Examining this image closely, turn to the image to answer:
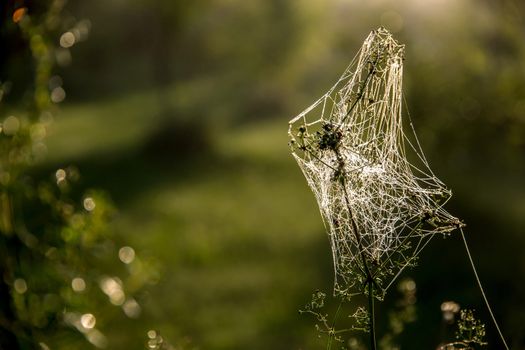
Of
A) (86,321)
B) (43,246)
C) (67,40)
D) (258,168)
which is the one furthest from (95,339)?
(258,168)

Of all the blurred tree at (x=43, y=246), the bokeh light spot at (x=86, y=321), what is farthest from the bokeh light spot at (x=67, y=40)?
the bokeh light spot at (x=86, y=321)

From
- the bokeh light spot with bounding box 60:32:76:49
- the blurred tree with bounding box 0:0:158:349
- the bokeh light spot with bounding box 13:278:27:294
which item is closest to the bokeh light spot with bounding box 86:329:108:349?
the blurred tree with bounding box 0:0:158:349

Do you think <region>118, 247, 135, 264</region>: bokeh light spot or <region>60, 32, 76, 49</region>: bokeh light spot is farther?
<region>118, 247, 135, 264</region>: bokeh light spot

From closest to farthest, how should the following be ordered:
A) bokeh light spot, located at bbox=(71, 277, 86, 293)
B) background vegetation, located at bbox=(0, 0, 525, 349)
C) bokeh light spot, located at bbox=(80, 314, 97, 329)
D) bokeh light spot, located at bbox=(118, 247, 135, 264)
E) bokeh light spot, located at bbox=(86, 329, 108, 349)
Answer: bokeh light spot, located at bbox=(86, 329, 108, 349), bokeh light spot, located at bbox=(80, 314, 97, 329), bokeh light spot, located at bbox=(71, 277, 86, 293), bokeh light spot, located at bbox=(118, 247, 135, 264), background vegetation, located at bbox=(0, 0, 525, 349)

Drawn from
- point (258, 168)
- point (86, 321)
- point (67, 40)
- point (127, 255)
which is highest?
point (67, 40)

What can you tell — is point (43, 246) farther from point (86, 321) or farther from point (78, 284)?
point (86, 321)

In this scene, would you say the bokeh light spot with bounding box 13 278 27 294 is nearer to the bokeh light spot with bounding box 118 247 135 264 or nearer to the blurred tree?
the blurred tree

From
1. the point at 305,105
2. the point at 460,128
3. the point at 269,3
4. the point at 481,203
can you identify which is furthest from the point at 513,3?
the point at 305,105

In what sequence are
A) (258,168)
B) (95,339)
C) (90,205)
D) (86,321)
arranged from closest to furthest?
1. (95,339)
2. (86,321)
3. (90,205)
4. (258,168)

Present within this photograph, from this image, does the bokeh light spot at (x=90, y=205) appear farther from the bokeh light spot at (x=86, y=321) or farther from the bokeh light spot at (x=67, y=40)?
the bokeh light spot at (x=67, y=40)
